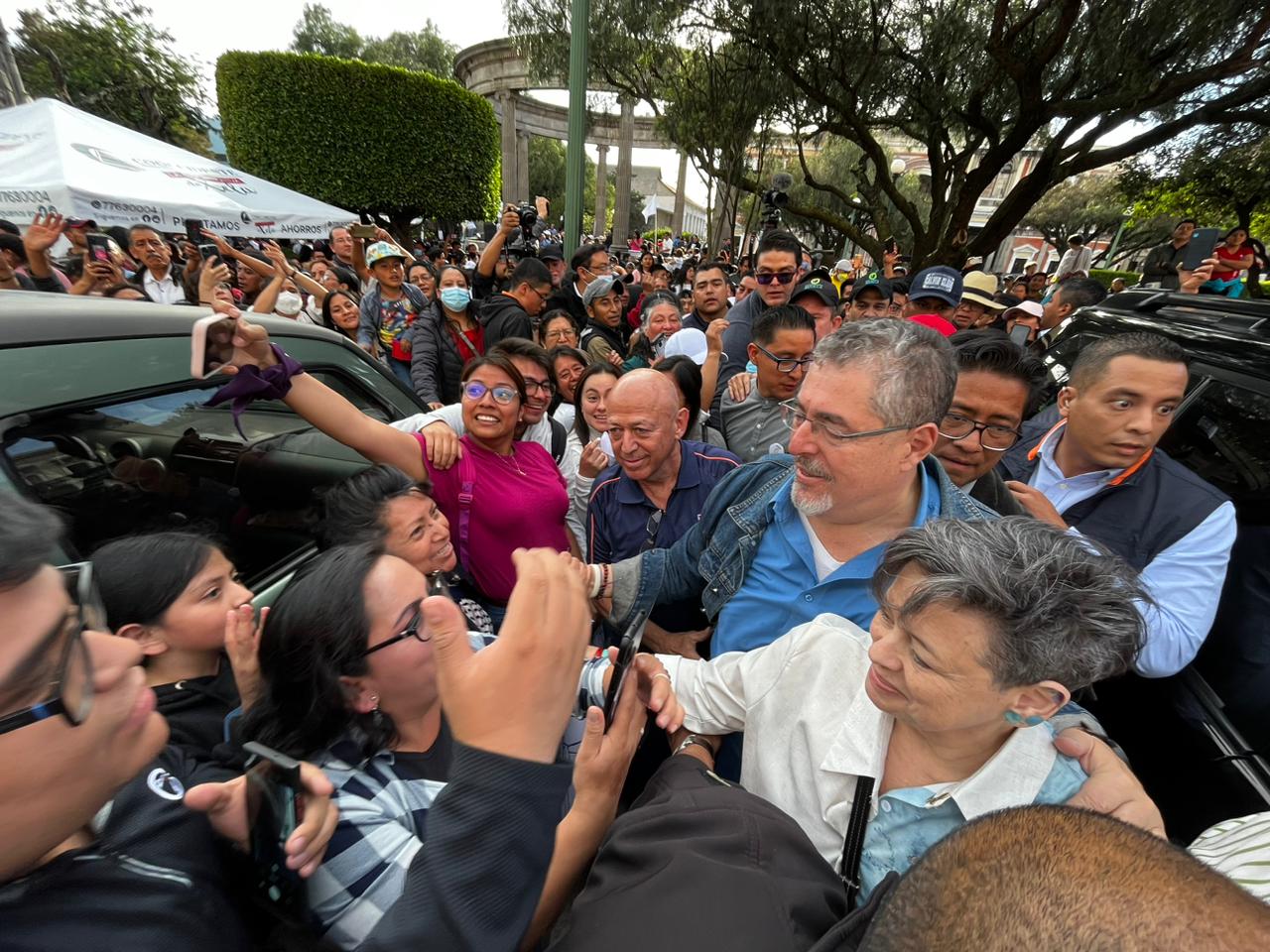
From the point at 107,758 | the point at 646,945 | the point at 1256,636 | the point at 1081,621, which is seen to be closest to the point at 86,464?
the point at 107,758

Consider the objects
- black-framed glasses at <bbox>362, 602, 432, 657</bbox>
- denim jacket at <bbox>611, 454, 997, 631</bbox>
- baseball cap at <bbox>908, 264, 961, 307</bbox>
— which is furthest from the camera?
baseball cap at <bbox>908, 264, 961, 307</bbox>

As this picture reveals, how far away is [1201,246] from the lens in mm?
5988

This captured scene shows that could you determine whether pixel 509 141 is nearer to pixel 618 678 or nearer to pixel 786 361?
pixel 786 361

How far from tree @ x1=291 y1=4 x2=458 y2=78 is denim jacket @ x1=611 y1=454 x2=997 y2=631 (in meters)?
44.4

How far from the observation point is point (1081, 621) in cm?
98

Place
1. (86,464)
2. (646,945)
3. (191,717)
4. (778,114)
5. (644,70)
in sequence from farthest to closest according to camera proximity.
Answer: (644,70)
(778,114)
(86,464)
(191,717)
(646,945)

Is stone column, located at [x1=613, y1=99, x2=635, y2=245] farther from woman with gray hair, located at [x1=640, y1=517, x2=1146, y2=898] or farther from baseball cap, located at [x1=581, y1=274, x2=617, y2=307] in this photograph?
woman with gray hair, located at [x1=640, y1=517, x2=1146, y2=898]

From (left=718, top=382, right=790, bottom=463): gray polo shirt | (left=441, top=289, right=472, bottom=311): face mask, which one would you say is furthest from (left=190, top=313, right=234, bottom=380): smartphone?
(left=441, top=289, right=472, bottom=311): face mask

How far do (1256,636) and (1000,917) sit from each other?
6.06ft

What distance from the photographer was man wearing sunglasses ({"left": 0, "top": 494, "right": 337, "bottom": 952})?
2.31ft

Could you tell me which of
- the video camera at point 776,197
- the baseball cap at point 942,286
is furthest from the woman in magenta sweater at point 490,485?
the video camera at point 776,197

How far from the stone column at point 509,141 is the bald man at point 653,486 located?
27.7 metres

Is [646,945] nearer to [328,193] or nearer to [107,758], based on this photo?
[107,758]

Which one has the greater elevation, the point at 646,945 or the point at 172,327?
the point at 172,327
